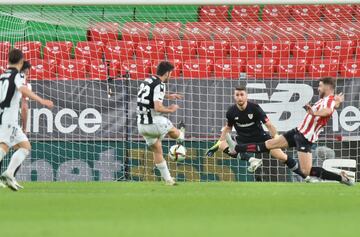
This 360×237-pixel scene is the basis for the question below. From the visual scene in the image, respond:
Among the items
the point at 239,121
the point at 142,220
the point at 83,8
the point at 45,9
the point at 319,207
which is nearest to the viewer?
the point at 142,220

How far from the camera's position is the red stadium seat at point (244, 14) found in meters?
19.7

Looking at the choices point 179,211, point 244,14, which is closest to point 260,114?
point 244,14

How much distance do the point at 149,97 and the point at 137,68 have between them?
375cm

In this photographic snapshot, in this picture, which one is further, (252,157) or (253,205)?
(252,157)

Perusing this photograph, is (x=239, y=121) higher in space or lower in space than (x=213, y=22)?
lower

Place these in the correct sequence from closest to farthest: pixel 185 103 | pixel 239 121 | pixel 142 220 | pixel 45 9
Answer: pixel 142 220, pixel 239 121, pixel 185 103, pixel 45 9

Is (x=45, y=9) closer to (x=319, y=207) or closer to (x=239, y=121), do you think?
(x=239, y=121)

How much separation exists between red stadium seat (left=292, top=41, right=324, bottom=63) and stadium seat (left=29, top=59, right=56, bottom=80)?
15.2ft

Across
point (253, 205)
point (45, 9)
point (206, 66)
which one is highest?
point (45, 9)

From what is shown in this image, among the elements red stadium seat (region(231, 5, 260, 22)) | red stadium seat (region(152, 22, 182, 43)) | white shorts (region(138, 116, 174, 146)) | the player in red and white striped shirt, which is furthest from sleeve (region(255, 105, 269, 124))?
red stadium seat (region(231, 5, 260, 22))

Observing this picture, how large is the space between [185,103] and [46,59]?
117 inches

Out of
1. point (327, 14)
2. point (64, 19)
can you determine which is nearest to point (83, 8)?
point (64, 19)

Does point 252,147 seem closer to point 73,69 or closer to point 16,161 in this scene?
point 16,161

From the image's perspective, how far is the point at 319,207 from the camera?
31.9 feet
